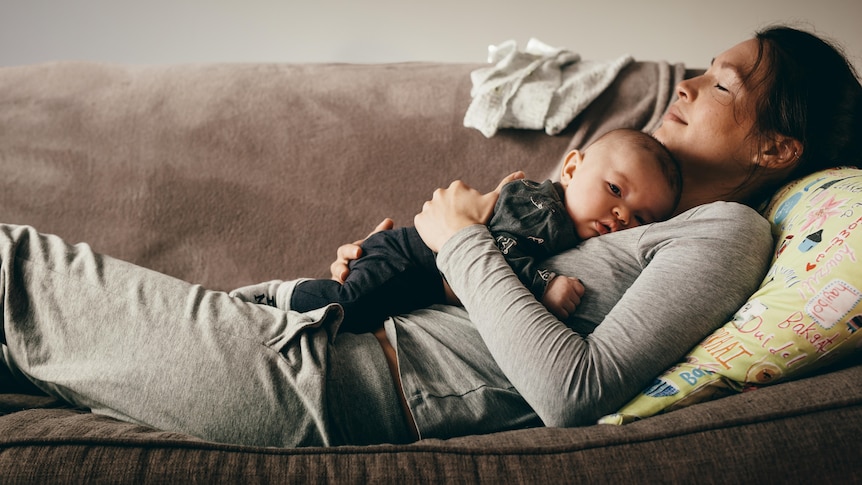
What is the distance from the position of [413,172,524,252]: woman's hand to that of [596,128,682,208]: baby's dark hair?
0.27 metres

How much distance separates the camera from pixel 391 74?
172 centimetres

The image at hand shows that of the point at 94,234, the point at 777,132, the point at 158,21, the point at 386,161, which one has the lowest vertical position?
the point at 94,234

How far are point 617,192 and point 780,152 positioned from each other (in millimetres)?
342

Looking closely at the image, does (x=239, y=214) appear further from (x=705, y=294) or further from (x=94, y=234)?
(x=705, y=294)

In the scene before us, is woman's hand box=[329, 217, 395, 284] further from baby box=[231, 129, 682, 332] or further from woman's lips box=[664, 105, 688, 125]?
woman's lips box=[664, 105, 688, 125]

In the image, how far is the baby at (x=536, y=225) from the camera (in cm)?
112

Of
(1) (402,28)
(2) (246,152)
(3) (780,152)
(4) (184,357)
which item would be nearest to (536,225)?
(3) (780,152)

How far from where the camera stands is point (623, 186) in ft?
3.67

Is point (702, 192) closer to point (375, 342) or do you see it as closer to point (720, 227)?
point (720, 227)

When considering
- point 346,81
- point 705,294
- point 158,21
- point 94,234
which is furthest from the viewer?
point 158,21

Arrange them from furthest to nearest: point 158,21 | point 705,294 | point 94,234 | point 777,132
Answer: point 158,21 → point 94,234 → point 777,132 → point 705,294

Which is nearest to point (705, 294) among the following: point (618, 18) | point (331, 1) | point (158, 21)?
point (618, 18)

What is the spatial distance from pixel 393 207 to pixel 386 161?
0.40 ft

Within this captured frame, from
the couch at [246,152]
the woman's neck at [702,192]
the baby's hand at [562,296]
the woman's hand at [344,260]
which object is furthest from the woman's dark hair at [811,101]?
the woman's hand at [344,260]
